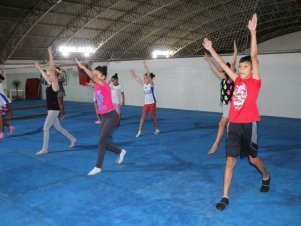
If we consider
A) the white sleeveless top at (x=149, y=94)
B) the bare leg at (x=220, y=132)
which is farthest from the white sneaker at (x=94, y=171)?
the white sleeveless top at (x=149, y=94)

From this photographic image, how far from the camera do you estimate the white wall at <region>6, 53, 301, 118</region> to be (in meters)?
11.4

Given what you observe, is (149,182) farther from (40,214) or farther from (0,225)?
(0,225)

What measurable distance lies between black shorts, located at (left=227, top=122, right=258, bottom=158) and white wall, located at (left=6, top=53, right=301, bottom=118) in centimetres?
843

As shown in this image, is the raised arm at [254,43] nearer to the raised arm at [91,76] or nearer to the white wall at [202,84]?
the raised arm at [91,76]

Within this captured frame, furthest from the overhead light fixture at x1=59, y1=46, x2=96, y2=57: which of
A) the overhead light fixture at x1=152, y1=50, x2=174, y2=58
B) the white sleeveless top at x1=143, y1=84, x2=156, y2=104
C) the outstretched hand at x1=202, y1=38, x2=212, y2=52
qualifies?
the outstretched hand at x1=202, y1=38, x2=212, y2=52

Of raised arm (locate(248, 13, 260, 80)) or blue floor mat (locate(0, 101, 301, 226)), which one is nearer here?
raised arm (locate(248, 13, 260, 80))

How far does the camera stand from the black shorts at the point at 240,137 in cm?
391

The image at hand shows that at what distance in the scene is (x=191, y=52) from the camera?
34250 mm

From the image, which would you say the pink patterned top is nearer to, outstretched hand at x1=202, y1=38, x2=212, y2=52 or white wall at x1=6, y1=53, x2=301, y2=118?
outstretched hand at x1=202, y1=38, x2=212, y2=52

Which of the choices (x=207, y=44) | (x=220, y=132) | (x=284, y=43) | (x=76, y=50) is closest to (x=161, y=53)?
(x=76, y=50)

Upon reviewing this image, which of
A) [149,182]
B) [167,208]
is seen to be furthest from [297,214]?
[149,182]

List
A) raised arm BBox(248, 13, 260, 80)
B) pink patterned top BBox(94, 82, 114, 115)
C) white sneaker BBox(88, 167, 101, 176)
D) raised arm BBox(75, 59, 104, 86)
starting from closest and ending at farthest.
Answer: raised arm BBox(248, 13, 260, 80), raised arm BBox(75, 59, 104, 86), pink patterned top BBox(94, 82, 114, 115), white sneaker BBox(88, 167, 101, 176)

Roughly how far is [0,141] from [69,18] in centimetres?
1748

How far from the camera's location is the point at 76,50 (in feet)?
89.7
